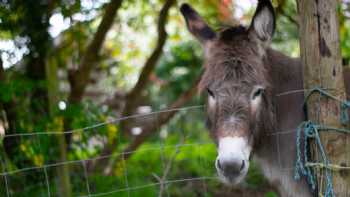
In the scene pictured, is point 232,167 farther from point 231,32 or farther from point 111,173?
point 111,173

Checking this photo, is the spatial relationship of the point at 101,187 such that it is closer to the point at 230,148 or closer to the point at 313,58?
the point at 230,148

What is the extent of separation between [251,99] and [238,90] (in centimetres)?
12

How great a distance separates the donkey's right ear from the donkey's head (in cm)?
3

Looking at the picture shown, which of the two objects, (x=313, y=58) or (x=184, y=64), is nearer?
(x=313, y=58)

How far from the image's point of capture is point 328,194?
2912 millimetres

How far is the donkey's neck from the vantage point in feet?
12.0

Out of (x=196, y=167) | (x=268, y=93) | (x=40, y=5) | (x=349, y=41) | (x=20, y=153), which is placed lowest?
(x=196, y=167)

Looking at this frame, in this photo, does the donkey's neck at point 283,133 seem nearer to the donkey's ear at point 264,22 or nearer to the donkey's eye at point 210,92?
the donkey's ear at point 264,22

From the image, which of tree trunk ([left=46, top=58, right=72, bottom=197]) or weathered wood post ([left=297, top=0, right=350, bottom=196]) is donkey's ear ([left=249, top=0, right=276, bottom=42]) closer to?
weathered wood post ([left=297, top=0, right=350, bottom=196])

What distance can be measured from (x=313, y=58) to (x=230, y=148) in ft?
2.57

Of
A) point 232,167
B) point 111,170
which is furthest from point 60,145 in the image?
point 232,167

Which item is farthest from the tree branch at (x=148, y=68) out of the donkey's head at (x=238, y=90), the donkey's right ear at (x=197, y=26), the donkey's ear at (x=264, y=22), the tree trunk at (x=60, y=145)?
the donkey's ear at (x=264, y=22)

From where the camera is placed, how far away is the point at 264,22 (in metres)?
3.43

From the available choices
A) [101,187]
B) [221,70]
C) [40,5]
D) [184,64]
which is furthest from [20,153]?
[184,64]
